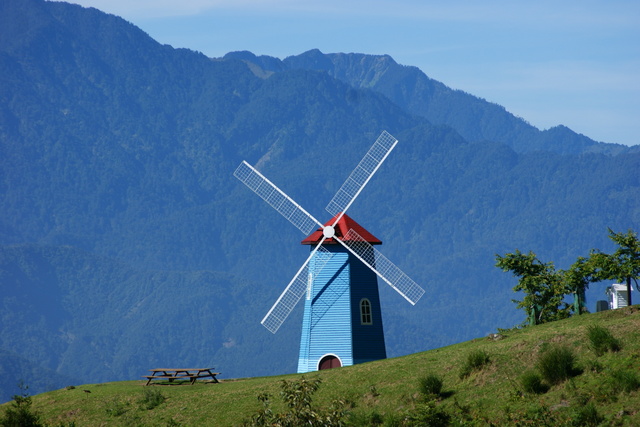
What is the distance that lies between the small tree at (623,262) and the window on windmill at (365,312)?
15.2 meters

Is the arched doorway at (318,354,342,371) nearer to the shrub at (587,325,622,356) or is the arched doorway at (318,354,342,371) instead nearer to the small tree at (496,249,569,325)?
the small tree at (496,249,569,325)

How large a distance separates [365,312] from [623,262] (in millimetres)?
17025

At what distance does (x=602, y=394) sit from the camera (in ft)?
144

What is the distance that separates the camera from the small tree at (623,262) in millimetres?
61625

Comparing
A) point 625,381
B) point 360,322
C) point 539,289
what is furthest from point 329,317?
point 625,381

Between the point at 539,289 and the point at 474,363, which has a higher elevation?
the point at 539,289

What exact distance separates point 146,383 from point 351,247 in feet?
52.7

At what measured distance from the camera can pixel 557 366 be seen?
46.5 metres

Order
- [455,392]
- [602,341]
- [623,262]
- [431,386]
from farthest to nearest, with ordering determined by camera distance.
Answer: [623,262] < [431,386] < [455,392] < [602,341]

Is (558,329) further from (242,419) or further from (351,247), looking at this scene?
(351,247)

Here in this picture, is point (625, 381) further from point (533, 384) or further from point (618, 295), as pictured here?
point (618, 295)

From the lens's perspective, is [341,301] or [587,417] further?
[341,301]

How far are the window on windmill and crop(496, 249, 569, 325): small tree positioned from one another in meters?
8.63

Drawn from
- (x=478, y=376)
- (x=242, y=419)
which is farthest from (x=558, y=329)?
(x=242, y=419)
